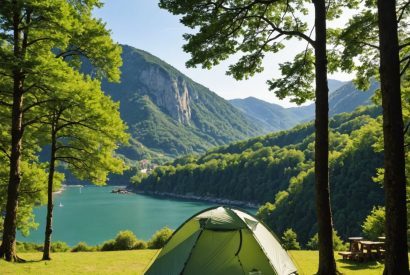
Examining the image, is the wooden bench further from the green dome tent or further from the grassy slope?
the green dome tent

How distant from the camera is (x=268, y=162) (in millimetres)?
169250

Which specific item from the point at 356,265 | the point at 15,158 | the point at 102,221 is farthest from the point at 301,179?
the point at 15,158

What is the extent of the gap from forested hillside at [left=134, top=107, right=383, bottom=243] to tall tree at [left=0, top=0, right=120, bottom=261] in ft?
59.3

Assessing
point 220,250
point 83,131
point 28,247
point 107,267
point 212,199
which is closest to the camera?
point 220,250

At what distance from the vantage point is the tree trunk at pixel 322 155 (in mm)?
11906

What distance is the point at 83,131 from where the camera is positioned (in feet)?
59.1

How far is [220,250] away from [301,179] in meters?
96.8

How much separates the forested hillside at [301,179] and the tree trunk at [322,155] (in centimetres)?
1352

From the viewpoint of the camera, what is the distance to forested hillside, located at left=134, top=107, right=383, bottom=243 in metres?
82.8

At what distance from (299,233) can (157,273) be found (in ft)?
261

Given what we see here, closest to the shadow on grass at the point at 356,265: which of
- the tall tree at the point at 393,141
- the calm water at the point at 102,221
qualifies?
the tall tree at the point at 393,141

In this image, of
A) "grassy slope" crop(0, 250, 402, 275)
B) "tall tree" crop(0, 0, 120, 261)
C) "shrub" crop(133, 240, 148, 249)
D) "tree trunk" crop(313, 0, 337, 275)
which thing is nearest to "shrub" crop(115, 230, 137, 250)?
"shrub" crop(133, 240, 148, 249)

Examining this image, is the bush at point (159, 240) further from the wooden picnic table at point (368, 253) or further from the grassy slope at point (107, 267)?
the wooden picnic table at point (368, 253)

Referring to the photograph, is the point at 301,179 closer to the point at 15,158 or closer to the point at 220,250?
the point at 15,158
